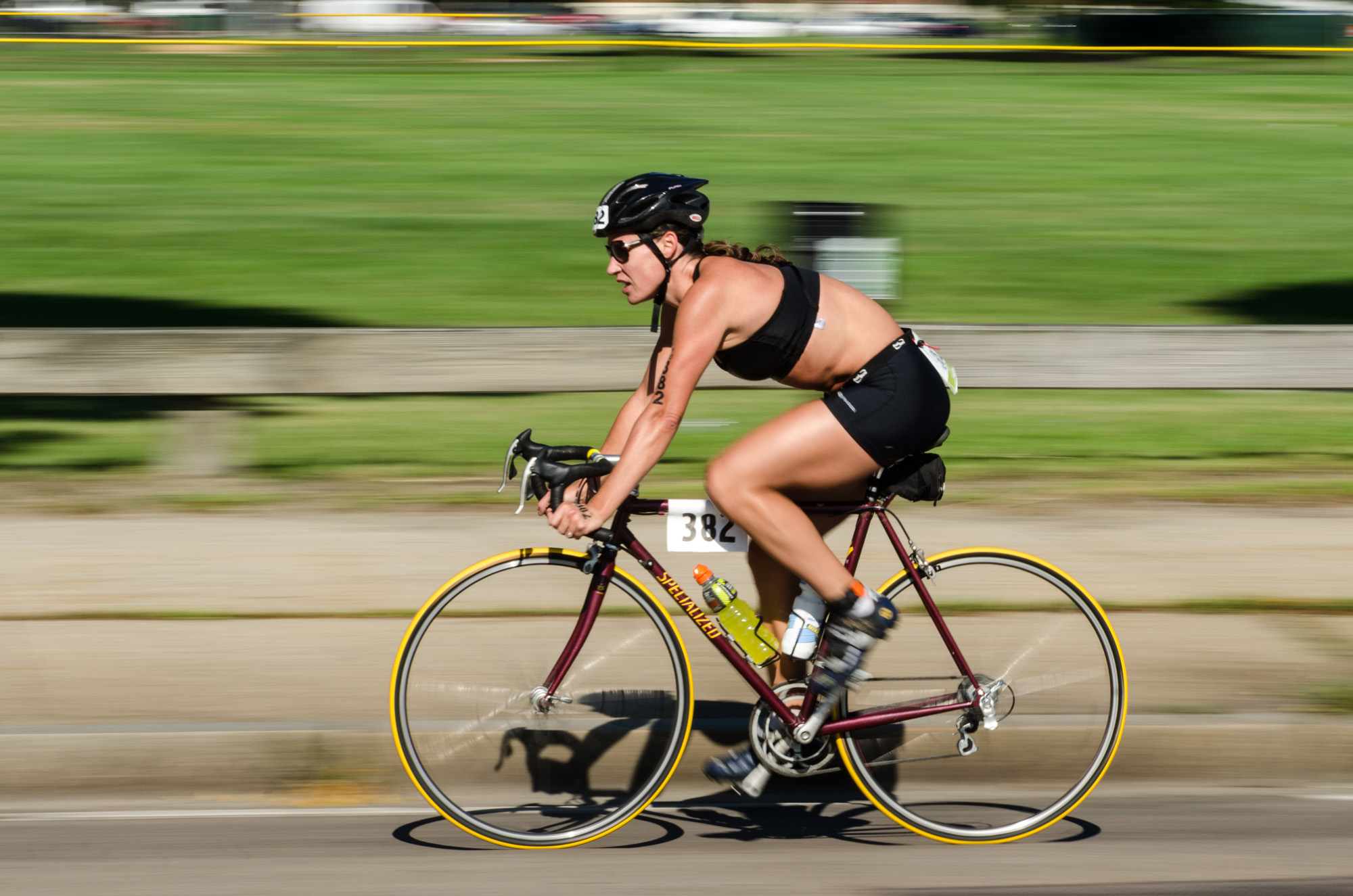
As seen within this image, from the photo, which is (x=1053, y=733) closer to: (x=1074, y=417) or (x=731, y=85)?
(x=1074, y=417)

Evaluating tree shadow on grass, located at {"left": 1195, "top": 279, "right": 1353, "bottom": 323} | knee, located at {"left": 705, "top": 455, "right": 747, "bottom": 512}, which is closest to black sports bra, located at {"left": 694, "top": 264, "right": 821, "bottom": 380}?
knee, located at {"left": 705, "top": 455, "right": 747, "bottom": 512}

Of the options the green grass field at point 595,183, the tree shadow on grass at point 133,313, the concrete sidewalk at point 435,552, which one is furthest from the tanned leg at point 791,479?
the tree shadow on grass at point 133,313

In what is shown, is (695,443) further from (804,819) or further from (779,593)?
(779,593)

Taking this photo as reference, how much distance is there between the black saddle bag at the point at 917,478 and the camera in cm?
426

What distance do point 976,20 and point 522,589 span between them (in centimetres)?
4772

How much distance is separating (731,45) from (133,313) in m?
33.5

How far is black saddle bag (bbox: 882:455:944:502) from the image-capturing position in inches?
168

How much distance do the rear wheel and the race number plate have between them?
19cm

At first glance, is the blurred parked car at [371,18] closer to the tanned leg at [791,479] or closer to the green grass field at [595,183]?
the green grass field at [595,183]

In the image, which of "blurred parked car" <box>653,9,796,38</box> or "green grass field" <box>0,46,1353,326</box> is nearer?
"green grass field" <box>0,46,1353,326</box>

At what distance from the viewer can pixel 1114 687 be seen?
4.53 metres

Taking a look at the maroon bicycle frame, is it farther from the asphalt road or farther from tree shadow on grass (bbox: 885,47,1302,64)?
tree shadow on grass (bbox: 885,47,1302,64)

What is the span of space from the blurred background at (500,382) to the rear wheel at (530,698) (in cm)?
43

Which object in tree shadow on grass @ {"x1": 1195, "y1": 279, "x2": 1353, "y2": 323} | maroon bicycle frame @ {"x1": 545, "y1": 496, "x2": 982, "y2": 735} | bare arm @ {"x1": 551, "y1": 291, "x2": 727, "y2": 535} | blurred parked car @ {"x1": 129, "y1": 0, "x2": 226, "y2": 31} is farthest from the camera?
blurred parked car @ {"x1": 129, "y1": 0, "x2": 226, "y2": 31}
